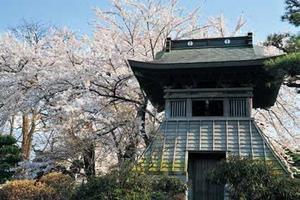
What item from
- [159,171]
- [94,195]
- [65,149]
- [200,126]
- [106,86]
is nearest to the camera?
[94,195]

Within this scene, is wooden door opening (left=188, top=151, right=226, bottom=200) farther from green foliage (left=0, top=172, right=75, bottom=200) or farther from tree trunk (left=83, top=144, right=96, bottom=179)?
tree trunk (left=83, top=144, right=96, bottom=179)

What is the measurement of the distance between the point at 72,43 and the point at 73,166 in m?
4.65

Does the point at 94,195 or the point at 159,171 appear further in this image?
the point at 159,171

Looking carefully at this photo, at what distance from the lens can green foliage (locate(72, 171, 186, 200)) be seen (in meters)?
7.11

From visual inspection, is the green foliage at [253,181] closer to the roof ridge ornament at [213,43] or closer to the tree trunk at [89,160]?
the roof ridge ornament at [213,43]

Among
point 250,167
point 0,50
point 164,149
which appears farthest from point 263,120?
point 0,50

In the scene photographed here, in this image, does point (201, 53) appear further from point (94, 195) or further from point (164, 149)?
point (94, 195)

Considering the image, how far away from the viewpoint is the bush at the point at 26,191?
968 cm

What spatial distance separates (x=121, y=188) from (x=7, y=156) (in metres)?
9.93

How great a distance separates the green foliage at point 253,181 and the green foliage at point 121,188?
3.99ft

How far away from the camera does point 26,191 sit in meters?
9.85

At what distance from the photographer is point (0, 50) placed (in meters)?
17.8

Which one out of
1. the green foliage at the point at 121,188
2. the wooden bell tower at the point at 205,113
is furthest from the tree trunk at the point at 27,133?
the green foliage at the point at 121,188

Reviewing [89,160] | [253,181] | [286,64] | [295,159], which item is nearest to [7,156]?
[89,160]
